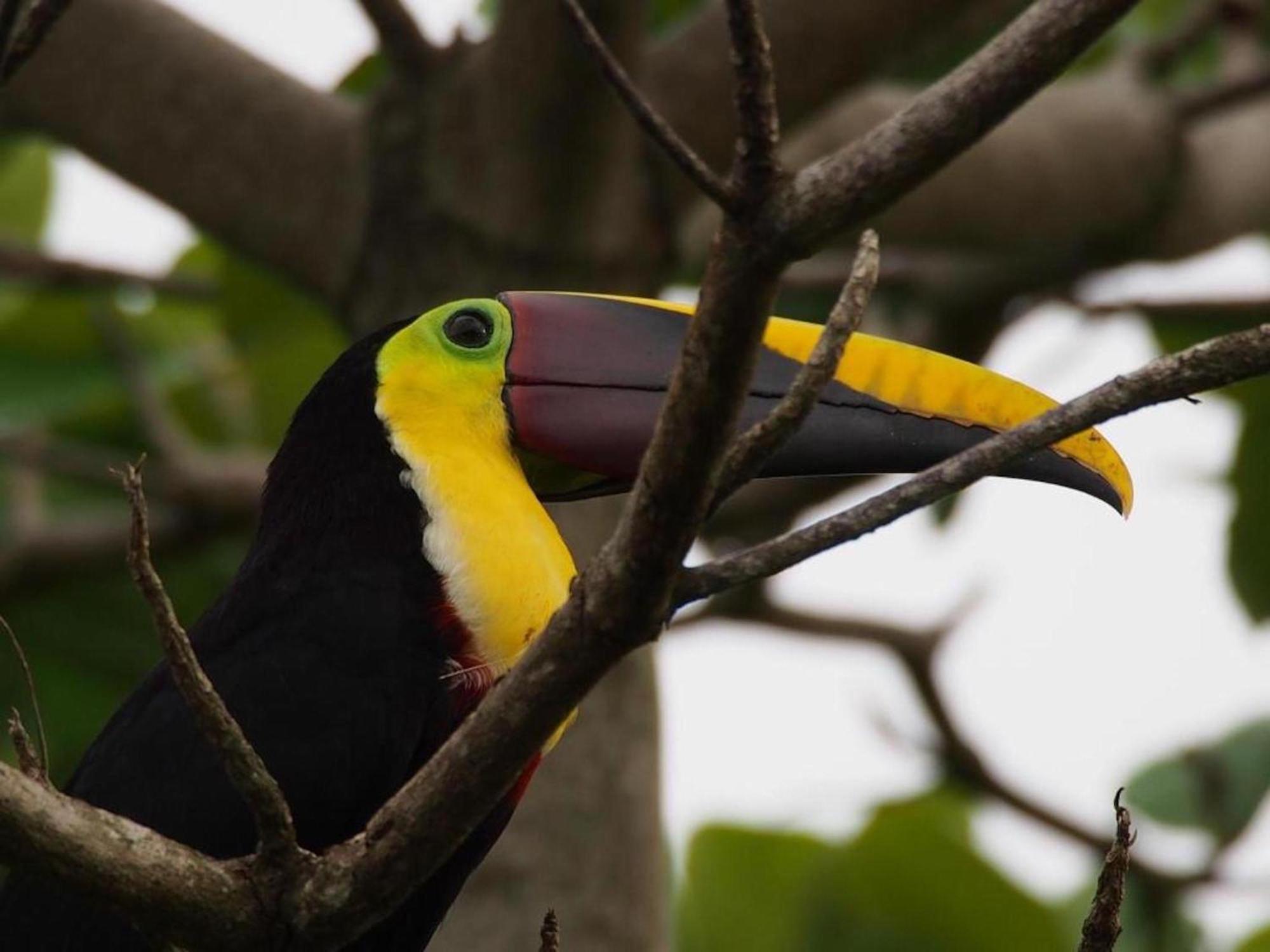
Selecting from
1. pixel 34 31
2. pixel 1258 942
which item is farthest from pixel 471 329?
pixel 1258 942

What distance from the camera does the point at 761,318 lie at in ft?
5.80

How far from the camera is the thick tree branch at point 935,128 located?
1.70m

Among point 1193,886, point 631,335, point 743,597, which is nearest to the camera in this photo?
point 631,335

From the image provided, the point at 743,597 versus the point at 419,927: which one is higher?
the point at 743,597

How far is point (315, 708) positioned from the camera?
8.68ft

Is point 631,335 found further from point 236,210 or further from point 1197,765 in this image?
point 1197,765

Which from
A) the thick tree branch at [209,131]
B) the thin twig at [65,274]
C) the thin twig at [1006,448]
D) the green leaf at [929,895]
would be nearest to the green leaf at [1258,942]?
the green leaf at [929,895]

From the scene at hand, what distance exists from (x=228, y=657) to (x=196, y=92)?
151 cm

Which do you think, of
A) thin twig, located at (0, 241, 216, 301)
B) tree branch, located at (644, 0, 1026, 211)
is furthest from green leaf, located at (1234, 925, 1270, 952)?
thin twig, located at (0, 241, 216, 301)

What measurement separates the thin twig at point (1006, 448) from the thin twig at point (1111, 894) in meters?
0.39

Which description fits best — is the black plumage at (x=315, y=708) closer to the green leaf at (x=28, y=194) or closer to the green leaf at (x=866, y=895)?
the green leaf at (x=866, y=895)

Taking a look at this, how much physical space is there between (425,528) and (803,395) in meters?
1.08

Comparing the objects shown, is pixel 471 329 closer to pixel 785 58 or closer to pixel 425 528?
pixel 425 528

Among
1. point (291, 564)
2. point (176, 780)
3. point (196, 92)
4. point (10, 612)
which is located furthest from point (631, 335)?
point (10, 612)
